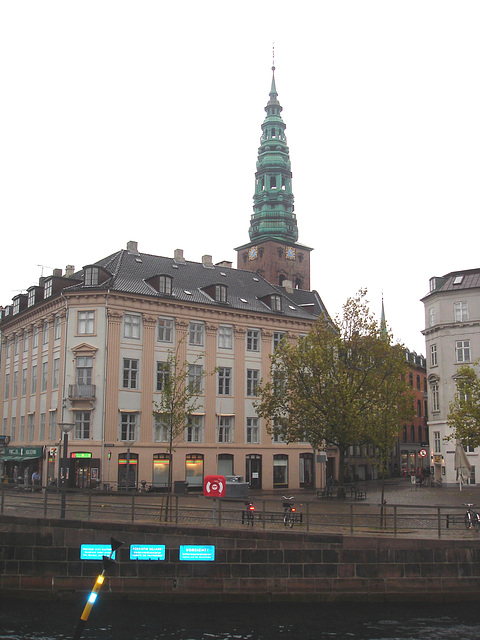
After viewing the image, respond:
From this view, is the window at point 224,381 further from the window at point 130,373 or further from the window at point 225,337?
the window at point 130,373

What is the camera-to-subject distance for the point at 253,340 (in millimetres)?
58844

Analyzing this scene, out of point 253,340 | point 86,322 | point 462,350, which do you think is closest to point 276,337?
point 253,340

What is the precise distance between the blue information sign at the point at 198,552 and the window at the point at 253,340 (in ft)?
119

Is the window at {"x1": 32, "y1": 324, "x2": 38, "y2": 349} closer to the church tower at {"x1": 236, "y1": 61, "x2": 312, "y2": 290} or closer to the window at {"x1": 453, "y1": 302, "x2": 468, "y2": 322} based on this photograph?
the church tower at {"x1": 236, "y1": 61, "x2": 312, "y2": 290}

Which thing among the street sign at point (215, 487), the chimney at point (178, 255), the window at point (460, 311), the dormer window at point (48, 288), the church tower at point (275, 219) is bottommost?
the street sign at point (215, 487)

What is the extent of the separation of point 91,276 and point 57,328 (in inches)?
199

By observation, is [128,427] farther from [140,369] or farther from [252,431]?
[252,431]

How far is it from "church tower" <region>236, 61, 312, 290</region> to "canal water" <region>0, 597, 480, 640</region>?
2625 inches

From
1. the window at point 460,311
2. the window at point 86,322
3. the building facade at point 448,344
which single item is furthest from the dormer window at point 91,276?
the window at point 460,311

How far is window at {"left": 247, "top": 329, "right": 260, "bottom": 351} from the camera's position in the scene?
2308 inches

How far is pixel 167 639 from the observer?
18.6 meters

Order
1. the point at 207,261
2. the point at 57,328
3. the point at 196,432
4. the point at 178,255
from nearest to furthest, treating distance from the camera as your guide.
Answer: the point at 57,328, the point at 196,432, the point at 178,255, the point at 207,261

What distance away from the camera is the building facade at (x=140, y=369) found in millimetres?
50062

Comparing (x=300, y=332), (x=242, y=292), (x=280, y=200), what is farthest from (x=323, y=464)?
(x=280, y=200)
